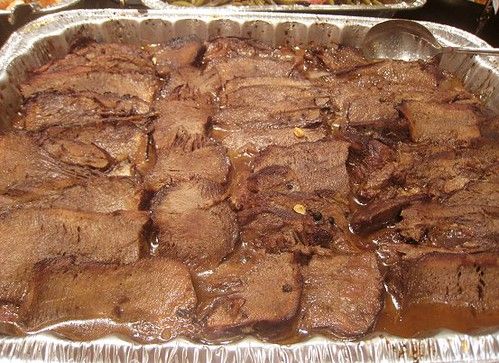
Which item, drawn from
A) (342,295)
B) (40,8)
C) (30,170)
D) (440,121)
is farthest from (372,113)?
(40,8)

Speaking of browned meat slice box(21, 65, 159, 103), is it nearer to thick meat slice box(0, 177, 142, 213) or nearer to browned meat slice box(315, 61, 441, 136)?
thick meat slice box(0, 177, 142, 213)

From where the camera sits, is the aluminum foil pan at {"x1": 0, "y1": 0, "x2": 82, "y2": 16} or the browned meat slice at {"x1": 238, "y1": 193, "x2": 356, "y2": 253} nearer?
the browned meat slice at {"x1": 238, "y1": 193, "x2": 356, "y2": 253}

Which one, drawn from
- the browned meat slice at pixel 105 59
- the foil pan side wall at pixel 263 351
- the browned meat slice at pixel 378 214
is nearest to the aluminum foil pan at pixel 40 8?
the browned meat slice at pixel 105 59

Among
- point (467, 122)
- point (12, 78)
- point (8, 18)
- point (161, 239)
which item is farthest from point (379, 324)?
point (8, 18)

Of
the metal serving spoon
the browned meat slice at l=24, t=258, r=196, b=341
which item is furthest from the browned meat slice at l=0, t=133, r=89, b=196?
the metal serving spoon

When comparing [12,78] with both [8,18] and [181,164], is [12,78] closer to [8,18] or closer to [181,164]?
[8,18]

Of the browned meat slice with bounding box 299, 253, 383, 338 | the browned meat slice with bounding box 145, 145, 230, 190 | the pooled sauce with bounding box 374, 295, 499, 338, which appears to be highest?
the browned meat slice with bounding box 145, 145, 230, 190

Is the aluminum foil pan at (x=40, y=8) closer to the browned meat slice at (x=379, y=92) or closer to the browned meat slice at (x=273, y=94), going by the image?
the browned meat slice at (x=273, y=94)

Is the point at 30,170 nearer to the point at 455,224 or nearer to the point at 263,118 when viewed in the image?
the point at 263,118
